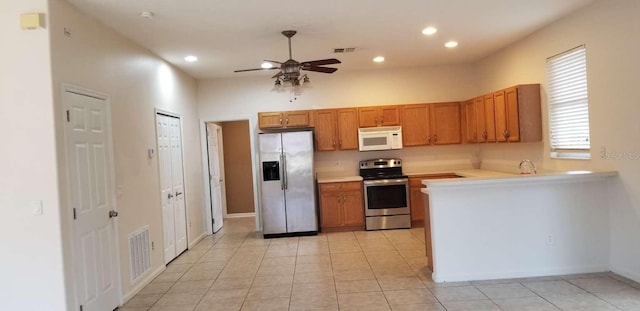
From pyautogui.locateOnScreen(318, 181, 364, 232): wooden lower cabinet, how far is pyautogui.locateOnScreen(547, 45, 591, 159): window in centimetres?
306

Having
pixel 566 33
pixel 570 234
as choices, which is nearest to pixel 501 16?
pixel 566 33

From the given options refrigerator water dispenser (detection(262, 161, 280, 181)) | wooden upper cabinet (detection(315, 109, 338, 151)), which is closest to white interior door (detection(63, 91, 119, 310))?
refrigerator water dispenser (detection(262, 161, 280, 181))

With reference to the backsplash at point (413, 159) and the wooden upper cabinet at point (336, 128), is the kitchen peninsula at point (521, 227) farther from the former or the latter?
the backsplash at point (413, 159)

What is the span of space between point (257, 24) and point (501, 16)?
2.70 metres

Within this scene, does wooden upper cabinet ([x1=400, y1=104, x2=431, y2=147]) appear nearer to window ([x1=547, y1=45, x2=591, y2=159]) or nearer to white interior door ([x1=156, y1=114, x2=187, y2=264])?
window ([x1=547, y1=45, x2=591, y2=159])

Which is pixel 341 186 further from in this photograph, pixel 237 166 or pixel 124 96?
pixel 124 96

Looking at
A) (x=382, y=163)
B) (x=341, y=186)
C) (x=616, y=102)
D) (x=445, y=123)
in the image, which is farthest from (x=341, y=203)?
(x=616, y=102)

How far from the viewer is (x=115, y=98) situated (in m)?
4.35

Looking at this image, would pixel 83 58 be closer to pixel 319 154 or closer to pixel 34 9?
pixel 34 9

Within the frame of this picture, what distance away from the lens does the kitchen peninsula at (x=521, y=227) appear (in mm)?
4273

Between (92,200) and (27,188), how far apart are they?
24.0 inches

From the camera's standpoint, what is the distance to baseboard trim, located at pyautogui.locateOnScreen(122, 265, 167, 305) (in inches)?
170

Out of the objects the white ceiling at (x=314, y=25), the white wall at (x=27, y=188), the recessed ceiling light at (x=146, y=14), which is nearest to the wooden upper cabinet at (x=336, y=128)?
the white ceiling at (x=314, y=25)

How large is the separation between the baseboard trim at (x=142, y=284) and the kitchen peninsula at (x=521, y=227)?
318cm
